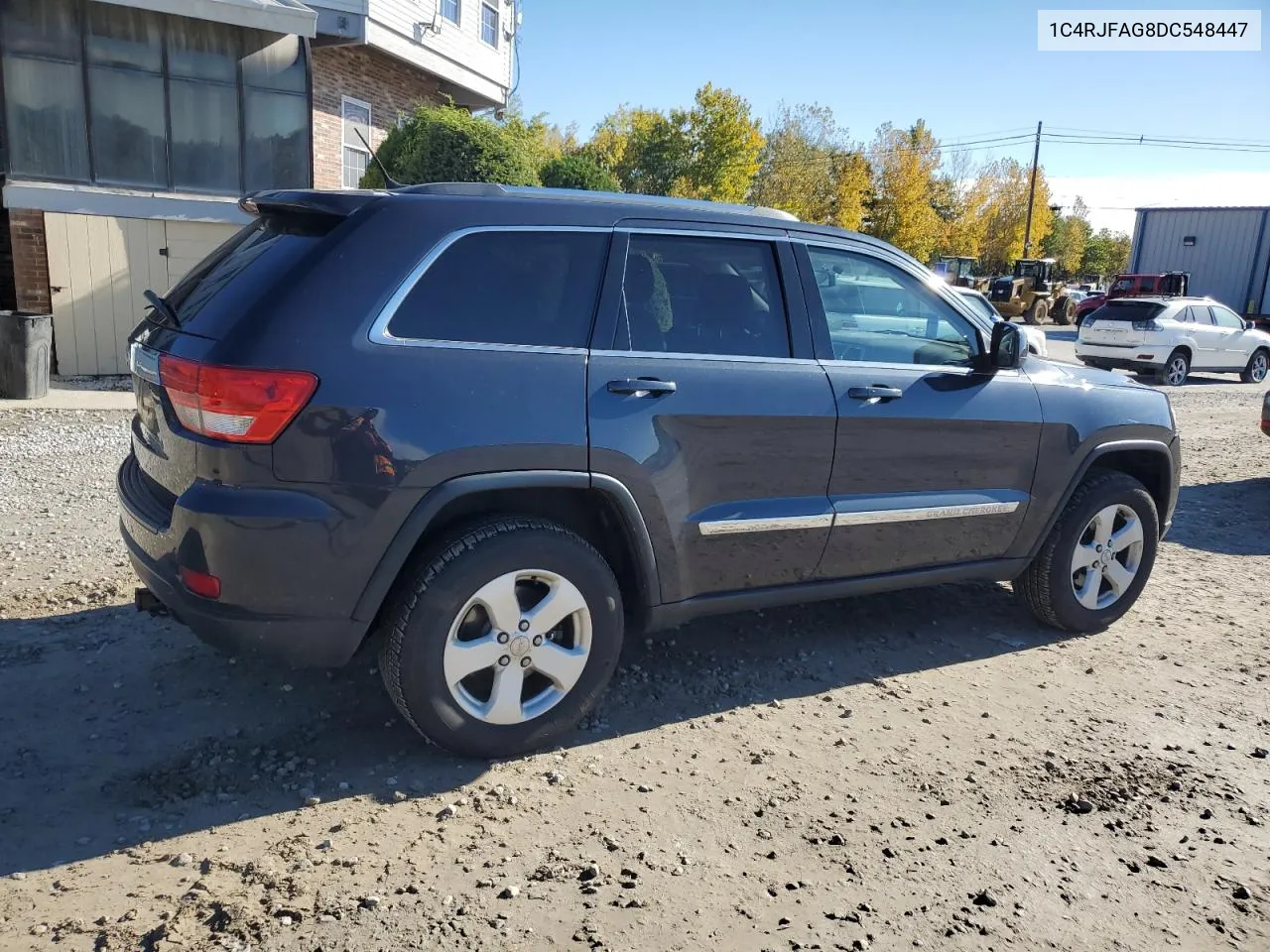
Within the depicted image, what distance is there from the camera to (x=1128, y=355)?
1764cm

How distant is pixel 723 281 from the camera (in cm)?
381

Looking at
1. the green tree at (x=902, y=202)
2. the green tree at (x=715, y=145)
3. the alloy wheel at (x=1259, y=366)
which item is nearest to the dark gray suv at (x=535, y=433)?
the alloy wheel at (x=1259, y=366)

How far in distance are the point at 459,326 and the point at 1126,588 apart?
12.3 ft

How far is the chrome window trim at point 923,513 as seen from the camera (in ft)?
13.0

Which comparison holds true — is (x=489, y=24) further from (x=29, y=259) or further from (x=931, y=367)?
(x=931, y=367)

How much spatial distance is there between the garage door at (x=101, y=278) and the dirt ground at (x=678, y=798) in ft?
28.3

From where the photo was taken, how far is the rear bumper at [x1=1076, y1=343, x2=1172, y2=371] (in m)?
17.5

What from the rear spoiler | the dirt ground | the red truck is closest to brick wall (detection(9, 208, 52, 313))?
the dirt ground

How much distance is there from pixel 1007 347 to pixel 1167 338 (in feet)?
50.9

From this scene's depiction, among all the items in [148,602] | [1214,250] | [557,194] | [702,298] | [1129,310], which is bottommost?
[148,602]

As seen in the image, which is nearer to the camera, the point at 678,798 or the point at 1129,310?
the point at 678,798

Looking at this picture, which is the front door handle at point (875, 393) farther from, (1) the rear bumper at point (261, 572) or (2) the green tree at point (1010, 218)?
(2) the green tree at point (1010, 218)

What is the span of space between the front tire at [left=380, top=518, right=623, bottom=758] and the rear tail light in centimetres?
67

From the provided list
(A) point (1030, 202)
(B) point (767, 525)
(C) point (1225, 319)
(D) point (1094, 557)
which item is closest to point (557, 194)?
(B) point (767, 525)
